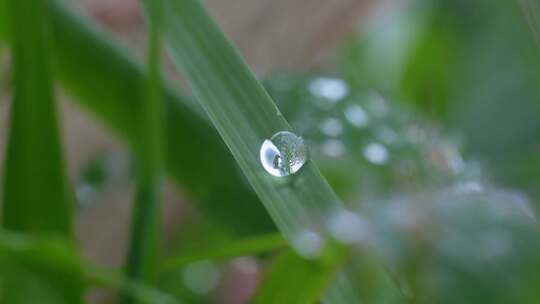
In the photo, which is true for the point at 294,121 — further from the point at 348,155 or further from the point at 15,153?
the point at 15,153

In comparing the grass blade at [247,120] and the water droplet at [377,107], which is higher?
the grass blade at [247,120]

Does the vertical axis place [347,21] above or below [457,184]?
below

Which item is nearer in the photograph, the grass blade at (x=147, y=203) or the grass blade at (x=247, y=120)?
the grass blade at (x=247, y=120)

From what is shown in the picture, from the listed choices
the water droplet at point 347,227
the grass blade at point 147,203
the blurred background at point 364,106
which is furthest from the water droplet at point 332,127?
the water droplet at point 347,227

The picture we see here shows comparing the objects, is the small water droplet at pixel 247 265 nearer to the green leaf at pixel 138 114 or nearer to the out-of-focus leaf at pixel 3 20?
the green leaf at pixel 138 114

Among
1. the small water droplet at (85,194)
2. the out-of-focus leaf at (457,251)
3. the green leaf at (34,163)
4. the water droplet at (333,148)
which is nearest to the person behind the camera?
the out-of-focus leaf at (457,251)

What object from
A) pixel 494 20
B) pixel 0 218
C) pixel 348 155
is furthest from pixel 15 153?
pixel 494 20
